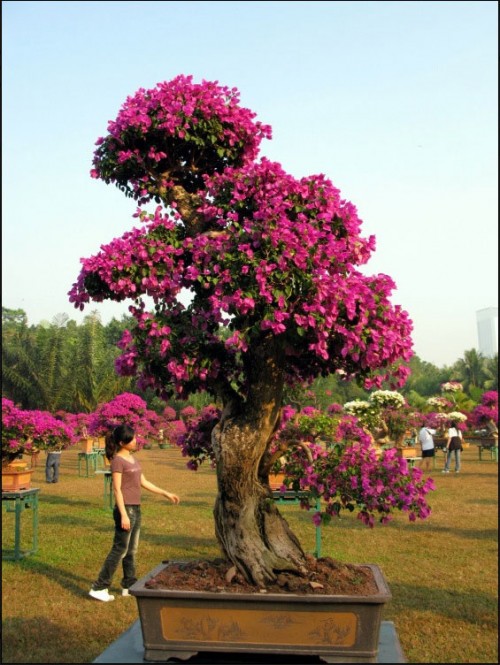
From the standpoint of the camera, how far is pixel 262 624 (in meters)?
4.37

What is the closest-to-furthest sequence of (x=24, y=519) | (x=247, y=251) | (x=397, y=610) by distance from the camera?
(x=247, y=251), (x=397, y=610), (x=24, y=519)

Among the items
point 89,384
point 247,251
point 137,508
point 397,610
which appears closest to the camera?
point 247,251

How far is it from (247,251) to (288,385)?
1.70m

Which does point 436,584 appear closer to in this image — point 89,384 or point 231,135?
point 231,135

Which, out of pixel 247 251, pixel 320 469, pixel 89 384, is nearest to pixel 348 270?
pixel 247 251

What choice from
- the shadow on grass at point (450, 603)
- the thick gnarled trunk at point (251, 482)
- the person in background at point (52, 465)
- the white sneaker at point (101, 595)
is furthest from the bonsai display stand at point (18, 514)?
the person in background at point (52, 465)

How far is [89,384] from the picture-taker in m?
39.8

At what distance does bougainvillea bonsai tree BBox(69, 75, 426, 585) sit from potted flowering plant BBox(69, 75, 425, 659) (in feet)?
0.03

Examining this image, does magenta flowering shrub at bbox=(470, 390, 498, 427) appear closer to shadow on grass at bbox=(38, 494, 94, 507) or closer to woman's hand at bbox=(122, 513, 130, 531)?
shadow on grass at bbox=(38, 494, 94, 507)

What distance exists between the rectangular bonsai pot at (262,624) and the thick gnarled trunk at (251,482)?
61 centimetres

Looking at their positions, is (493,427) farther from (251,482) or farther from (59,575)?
(251,482)

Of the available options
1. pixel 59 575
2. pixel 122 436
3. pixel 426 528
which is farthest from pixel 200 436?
pixel 426 528

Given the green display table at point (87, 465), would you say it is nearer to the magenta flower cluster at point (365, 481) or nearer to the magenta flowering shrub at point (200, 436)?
the magenta flowering shrub at point (200, 436)

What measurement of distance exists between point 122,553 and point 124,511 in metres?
0.56
